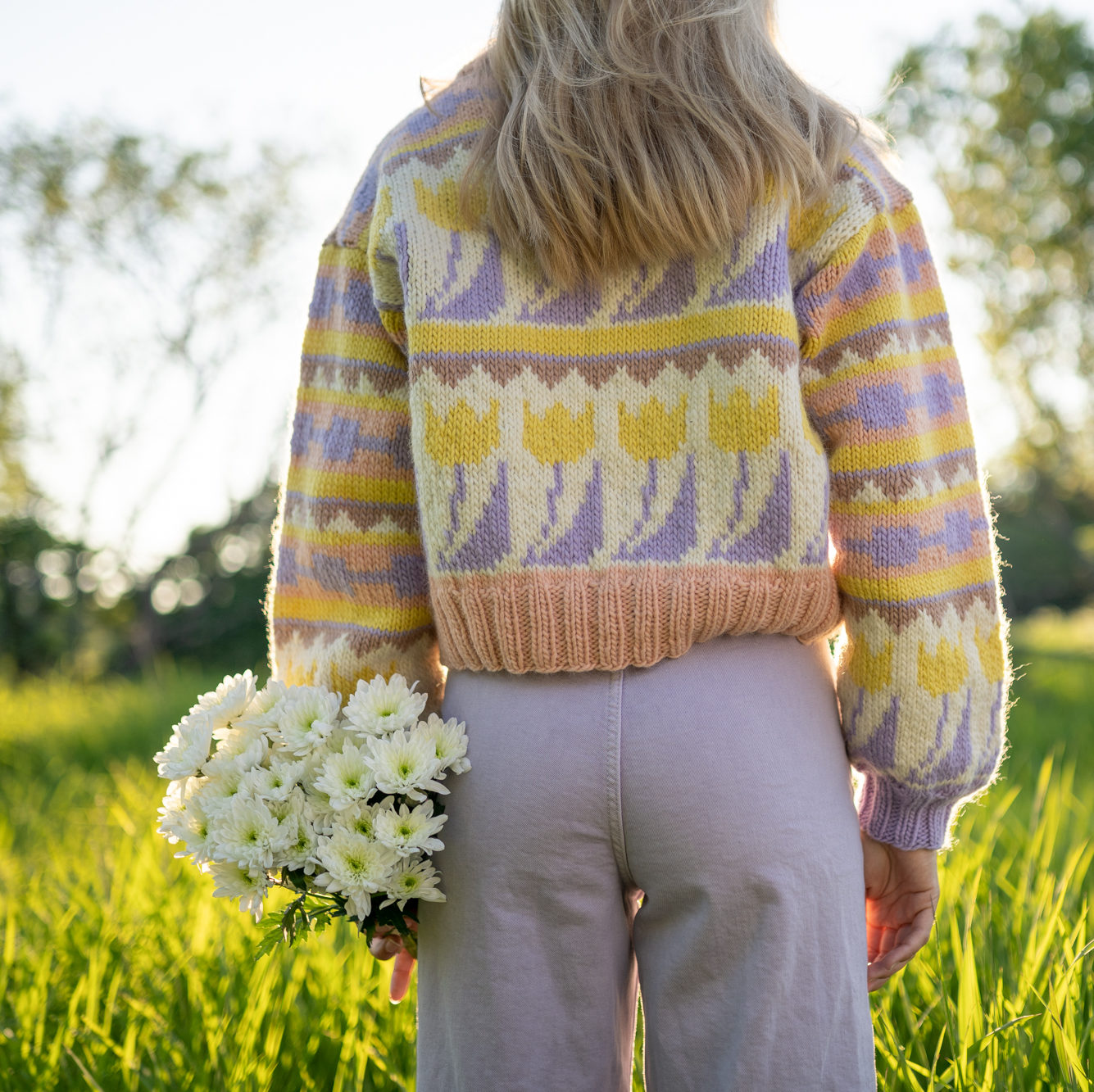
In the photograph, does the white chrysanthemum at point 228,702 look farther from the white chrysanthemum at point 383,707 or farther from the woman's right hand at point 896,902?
the woman's right hand at point 896,902

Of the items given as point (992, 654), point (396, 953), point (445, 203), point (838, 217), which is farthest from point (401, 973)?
point (838, 217)

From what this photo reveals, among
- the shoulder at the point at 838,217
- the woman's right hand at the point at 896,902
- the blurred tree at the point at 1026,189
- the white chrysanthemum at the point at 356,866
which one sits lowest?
the woman's right hand at the point at 896,902

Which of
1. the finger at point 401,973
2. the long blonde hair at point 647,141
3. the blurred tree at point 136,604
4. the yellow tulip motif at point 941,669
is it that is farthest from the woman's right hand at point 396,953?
the blurred tree at point 136,604

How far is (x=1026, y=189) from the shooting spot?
322 inches

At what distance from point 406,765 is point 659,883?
0.29 meters

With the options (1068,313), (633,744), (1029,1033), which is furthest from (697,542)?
(1068,313)

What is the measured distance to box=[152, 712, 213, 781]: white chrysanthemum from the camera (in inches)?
45.5

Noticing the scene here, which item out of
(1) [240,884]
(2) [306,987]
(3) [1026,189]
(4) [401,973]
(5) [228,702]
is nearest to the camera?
(1) [240,884]

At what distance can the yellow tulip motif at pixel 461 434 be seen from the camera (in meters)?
1.05

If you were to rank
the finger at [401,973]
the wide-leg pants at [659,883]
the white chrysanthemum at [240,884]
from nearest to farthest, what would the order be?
1. the wide-leg pants at [659,883]
2. the white chrysanthemum at [240,884]
3. the finger at [401,973]

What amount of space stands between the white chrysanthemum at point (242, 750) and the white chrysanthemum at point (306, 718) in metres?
0.02

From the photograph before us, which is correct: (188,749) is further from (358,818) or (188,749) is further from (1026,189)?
(1026,189)

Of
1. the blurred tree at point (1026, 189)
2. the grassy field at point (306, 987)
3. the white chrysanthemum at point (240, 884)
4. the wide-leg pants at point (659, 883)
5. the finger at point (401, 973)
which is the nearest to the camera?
the wide-leg pants at point (659, 883)

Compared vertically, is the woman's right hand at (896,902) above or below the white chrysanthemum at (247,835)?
below
